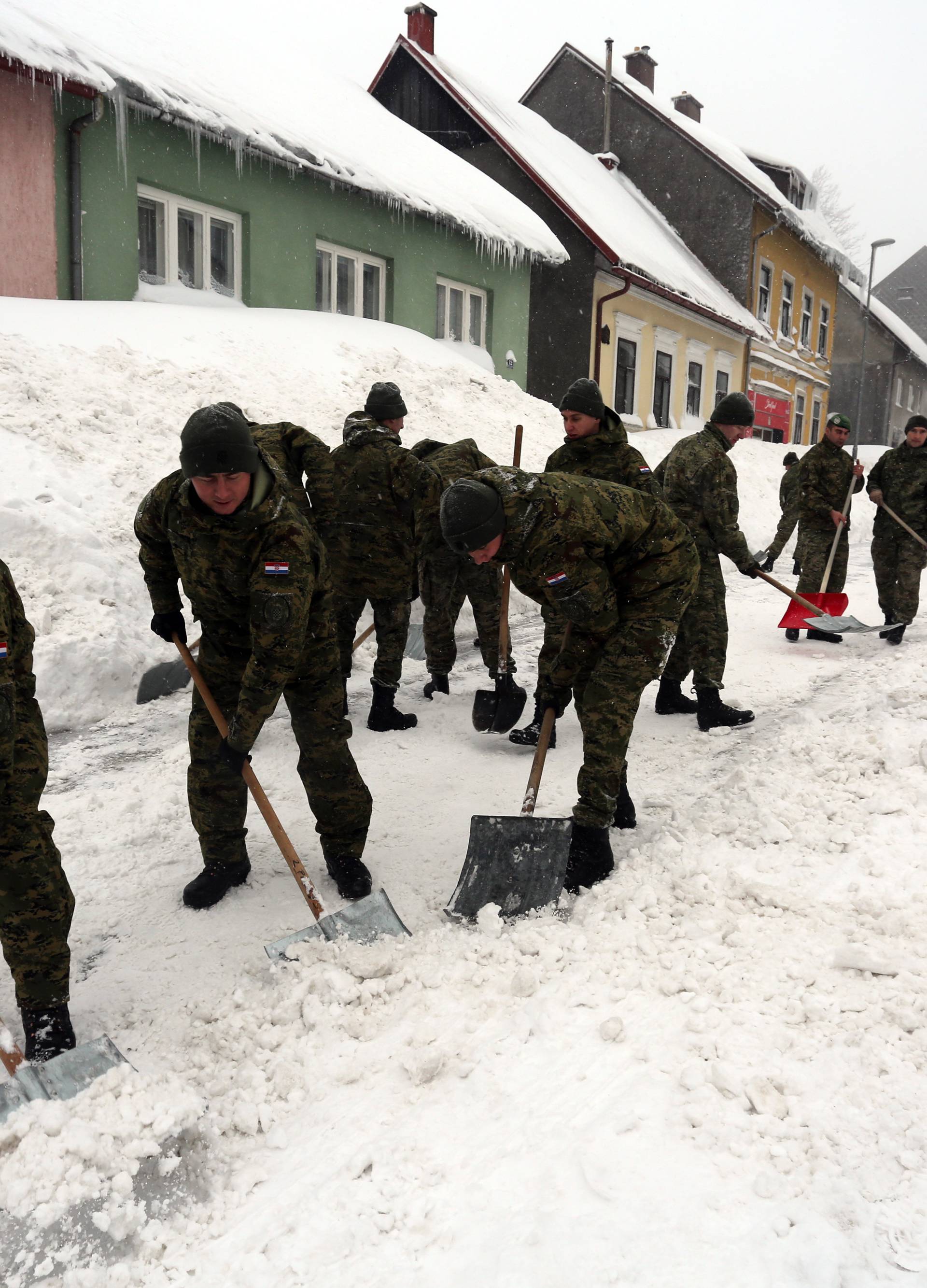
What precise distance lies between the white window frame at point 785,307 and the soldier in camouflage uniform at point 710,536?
21.0 m

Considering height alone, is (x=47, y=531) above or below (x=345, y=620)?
above

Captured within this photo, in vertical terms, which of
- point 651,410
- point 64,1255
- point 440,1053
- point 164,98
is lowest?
point 64,1255

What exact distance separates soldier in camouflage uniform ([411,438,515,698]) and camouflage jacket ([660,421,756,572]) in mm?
1115

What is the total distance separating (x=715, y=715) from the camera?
527cm

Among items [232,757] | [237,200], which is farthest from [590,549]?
[237,200]

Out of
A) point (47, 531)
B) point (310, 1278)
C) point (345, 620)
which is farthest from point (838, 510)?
point (310, 1278)

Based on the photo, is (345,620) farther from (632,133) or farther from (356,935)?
(632,133)

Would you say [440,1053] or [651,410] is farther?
[651,410]

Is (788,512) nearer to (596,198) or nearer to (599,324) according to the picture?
(599,324)

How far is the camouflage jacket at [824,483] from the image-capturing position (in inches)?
298

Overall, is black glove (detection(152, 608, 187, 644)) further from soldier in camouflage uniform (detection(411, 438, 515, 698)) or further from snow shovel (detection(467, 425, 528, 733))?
soldier in camouflage uniform (detection(411, 438, 515, 698))

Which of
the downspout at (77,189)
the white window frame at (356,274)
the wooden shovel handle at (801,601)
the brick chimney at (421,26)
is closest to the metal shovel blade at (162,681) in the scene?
the wooden shovel handle at (801,601)

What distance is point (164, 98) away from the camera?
8.68 metres

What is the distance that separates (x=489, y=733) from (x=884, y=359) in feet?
106
